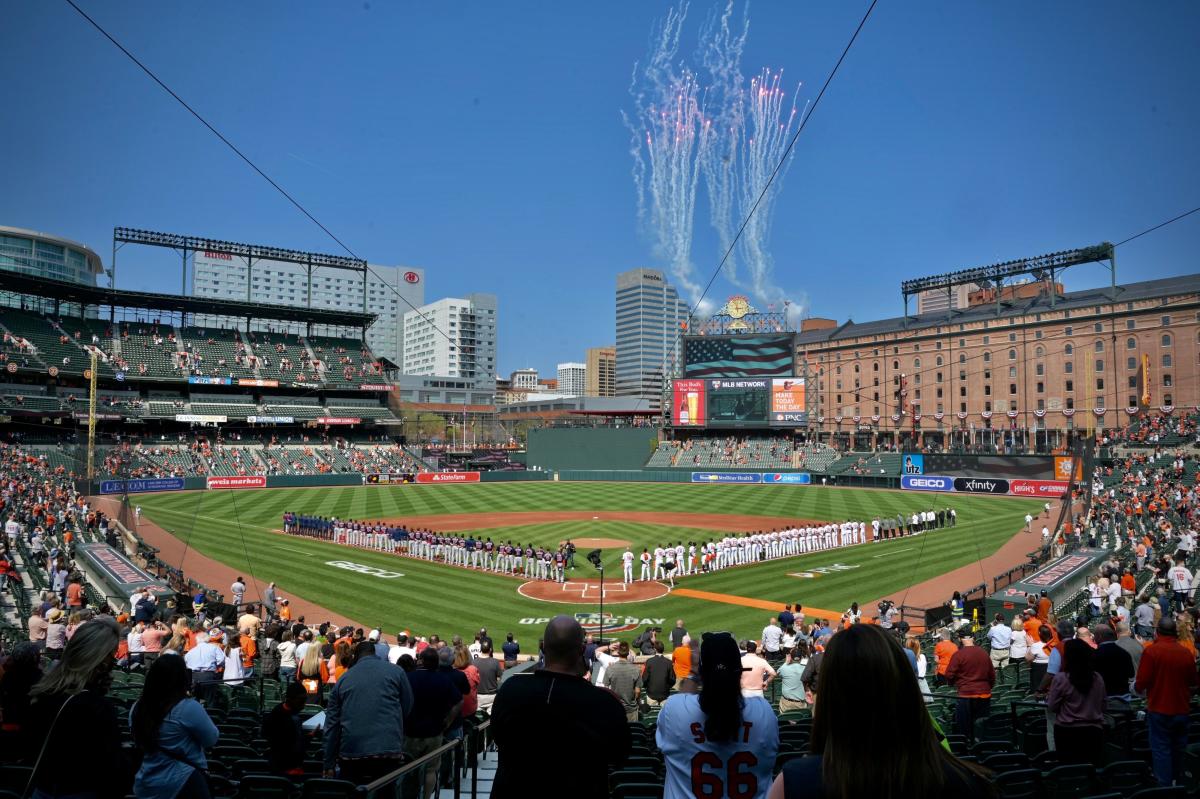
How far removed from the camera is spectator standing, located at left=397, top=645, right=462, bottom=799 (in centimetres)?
621

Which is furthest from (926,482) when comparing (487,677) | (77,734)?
(77,734)

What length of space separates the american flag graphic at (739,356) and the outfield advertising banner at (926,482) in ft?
57.1

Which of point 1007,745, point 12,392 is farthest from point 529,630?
point 12,392

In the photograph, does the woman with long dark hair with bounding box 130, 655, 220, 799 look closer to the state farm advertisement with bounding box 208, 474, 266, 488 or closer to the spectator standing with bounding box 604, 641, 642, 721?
the spectator standing with bounding box 604, 641, 642, 721

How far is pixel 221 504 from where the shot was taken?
45812 mm

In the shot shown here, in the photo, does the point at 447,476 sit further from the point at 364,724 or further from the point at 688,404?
the point at 364,724

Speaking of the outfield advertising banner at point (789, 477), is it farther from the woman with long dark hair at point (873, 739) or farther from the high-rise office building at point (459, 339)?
the high-rise office building at point (459, 339)

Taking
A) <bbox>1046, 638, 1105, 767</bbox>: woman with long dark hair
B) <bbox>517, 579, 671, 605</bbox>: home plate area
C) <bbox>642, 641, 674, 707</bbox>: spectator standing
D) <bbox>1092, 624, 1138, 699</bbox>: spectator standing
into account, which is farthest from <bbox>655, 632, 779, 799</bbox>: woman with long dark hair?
<bbox>517, 579, 671, 605</bbox>: home plate area

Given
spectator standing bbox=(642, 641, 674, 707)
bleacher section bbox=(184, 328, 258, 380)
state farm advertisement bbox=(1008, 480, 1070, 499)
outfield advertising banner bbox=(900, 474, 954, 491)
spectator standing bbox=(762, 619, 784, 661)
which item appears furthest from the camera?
bleacher section bbox=(184, 328, 258, 380)

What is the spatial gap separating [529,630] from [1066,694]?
48.4 feet

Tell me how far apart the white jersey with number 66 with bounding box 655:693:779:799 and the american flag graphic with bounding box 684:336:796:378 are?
2776 inches

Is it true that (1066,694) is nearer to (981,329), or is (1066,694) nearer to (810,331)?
(981,329)

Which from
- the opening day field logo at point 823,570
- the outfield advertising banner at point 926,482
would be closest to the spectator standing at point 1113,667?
the opening day field logo at point 823,570

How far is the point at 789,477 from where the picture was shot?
217 ft
